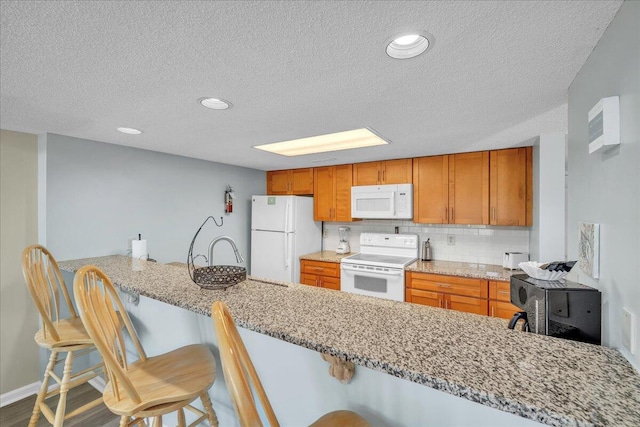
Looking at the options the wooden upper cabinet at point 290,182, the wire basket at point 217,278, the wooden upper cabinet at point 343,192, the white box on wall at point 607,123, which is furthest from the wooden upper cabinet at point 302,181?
the white box on wall at point 607,123

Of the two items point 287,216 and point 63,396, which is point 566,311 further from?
point 287,216

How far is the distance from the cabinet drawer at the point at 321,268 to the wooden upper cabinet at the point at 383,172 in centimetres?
108

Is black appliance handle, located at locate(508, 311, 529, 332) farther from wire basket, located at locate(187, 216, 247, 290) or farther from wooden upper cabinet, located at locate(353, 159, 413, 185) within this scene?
wooden upper cabinet, located at locate(353, 159, 413, 185)

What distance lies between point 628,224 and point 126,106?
7.58 ft

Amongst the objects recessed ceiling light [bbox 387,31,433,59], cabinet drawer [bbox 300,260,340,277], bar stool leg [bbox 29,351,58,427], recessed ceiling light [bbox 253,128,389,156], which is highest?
recessed ceiling light [bbox 253,128,389,156]

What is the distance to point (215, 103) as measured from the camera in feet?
5.52

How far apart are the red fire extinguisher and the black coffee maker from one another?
11.2ft

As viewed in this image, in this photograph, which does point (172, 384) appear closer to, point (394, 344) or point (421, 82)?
point (394, 344)

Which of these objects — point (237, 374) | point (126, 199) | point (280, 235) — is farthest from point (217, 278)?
point (280, 235)

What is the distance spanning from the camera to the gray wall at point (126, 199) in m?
2.42

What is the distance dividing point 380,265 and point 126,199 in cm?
263

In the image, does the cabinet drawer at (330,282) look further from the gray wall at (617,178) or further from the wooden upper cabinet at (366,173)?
the gray wall at (617,178)

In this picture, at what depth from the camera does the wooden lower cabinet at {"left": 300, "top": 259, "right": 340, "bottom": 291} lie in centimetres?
358

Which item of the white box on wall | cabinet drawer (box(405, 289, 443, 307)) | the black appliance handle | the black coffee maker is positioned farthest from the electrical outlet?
cabinet drawer (box(405, 289, 443, 307))
